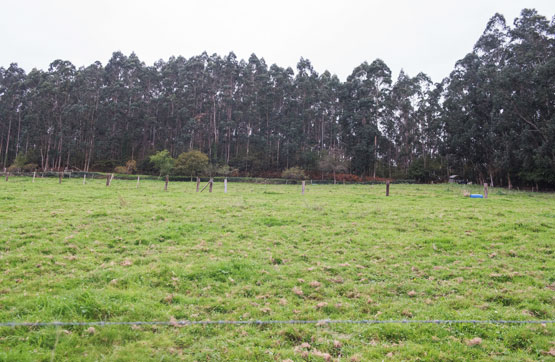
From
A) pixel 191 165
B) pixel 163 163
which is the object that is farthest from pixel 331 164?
pixel 163 163

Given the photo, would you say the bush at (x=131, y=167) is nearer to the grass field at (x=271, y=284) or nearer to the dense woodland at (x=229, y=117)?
the dense woodland at (x=229, y=117)

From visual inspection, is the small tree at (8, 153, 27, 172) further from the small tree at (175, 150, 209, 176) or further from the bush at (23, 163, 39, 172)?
the small tree at (175, 150, 209, 176)

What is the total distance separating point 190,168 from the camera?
54344 millimetres

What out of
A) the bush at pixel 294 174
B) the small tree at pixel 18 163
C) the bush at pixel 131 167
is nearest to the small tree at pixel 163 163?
the bush at pixel 131 167

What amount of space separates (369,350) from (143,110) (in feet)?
253

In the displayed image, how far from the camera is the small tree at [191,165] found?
54.0 metres

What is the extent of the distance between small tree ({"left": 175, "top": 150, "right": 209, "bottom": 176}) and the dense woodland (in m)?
6.61

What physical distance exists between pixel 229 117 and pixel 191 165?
834 inches

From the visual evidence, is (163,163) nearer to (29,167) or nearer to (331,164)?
(331,164)

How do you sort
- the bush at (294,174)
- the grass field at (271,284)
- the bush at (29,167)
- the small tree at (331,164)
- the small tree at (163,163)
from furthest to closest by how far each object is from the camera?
the bush at (29,167), the small tree at (331,164), the bush at (294,174), the small tree at (163,163), the grass field at (271,284)

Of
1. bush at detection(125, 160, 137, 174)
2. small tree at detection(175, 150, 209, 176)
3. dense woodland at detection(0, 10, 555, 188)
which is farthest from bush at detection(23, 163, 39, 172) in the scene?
small tree at detection(175, 150, 209, 176)

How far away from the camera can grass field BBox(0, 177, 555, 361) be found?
15.3 ft

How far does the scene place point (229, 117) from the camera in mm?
71438

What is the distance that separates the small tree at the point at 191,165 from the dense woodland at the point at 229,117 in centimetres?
661
